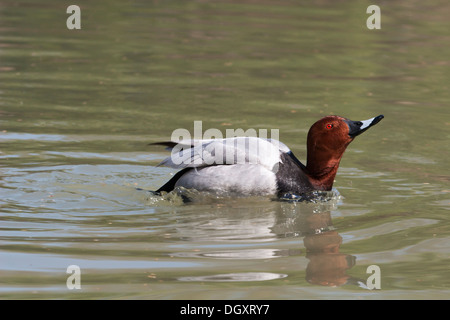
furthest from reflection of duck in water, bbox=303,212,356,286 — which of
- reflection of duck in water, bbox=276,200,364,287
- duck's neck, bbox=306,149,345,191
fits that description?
duck's neck, bbox=306,149,345,191

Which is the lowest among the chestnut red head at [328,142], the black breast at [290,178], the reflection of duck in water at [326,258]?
the reflection of duck in water at [326,258]

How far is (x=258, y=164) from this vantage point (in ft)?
25.7

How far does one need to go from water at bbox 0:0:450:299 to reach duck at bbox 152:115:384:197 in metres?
0.18

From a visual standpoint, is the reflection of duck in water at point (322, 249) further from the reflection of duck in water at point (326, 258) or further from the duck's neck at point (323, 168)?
the duck's neck at point (323, 168)

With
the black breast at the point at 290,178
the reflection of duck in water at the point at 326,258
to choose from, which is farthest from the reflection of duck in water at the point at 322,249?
the black breast at the point at 290,178

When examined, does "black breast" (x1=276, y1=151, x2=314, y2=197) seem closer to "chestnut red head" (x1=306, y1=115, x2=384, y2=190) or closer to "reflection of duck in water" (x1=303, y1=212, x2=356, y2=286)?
"chestnut red head" (x1=306, y1=115, x2=384, y2=190)

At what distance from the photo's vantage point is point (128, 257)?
247 inches

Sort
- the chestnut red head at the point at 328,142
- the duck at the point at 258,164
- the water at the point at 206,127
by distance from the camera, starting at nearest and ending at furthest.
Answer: the water at the point at 206,127 < the duck at the point at 258,164 < the chestnut red head at the point at 328,142

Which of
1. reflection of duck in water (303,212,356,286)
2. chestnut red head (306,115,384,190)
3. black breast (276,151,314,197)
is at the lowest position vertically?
reflection of duck in water (303,212,356,286)

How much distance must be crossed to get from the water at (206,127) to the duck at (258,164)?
18 cm

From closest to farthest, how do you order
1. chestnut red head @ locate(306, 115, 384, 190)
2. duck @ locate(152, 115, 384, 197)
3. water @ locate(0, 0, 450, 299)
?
water @ locate(0, 0, 450, 299) → duck @ locate(152, 115, 384, 197) → chestnut red head @ locate(306, 115, 384, 190)

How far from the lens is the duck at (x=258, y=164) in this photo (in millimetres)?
7832

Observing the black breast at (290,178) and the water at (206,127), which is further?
the black breast at (290,178)

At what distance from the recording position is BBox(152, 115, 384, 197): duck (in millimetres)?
7832
